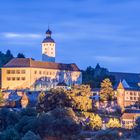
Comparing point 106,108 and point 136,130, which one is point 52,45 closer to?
point 106,108

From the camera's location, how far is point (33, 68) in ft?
358

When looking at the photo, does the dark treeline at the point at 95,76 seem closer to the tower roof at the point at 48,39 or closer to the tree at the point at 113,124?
the tower roof at the point at 48,39

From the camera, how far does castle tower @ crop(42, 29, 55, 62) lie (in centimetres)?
12762

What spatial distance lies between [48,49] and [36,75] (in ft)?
60.9

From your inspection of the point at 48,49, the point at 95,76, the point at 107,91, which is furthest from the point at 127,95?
the point at 48,49

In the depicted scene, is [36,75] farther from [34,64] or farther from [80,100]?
[80,100]

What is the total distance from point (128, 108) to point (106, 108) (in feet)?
15.1

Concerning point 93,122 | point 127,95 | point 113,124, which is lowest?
point 113,124

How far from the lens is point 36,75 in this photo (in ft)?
359

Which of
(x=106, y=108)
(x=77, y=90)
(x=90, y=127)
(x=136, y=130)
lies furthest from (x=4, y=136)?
(x=106, y=108)

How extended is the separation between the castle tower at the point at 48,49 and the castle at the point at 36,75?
39.3 ft

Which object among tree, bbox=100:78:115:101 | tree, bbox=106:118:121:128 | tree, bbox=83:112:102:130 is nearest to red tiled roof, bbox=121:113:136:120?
tree, bbox=106:118:121:128

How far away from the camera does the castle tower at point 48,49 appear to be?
128 meters

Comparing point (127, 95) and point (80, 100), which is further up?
point (127, 95)
